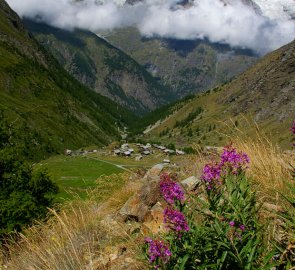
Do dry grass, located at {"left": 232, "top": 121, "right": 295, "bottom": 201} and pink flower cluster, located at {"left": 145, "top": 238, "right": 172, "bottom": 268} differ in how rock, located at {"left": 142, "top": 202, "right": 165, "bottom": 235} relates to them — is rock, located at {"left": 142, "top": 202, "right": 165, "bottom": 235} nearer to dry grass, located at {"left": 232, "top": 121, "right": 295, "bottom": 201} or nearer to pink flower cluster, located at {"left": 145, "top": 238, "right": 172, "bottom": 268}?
dry grass, located at {"left": 232, "top": 121, "right": 295, "bottom": 201}

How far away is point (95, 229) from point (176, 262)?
14.0 ft

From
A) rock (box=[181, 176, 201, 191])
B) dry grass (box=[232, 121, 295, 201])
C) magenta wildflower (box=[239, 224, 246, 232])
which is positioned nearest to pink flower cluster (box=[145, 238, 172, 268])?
magenta wildflower (box=[239, 224, 246, 232])

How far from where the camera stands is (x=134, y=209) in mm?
11039

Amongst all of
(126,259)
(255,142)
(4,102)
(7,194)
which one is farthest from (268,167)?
(4,102)

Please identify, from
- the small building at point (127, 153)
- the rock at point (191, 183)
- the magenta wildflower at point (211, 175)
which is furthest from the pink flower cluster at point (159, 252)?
the small building at point (127, 153)

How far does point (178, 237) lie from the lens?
5.84 metres

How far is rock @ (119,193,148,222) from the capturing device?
10695mm

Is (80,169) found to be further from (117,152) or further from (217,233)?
(217,233)

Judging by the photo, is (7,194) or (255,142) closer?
(255,142)

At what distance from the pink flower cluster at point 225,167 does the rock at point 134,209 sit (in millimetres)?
4272

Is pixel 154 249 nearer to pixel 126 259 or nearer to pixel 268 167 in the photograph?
pixel 126 259

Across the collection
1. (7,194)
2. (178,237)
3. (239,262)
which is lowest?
(7,194)

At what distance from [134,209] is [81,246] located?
7.76ft

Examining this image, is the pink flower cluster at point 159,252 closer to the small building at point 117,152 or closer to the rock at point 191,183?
the rock at point 191,183
